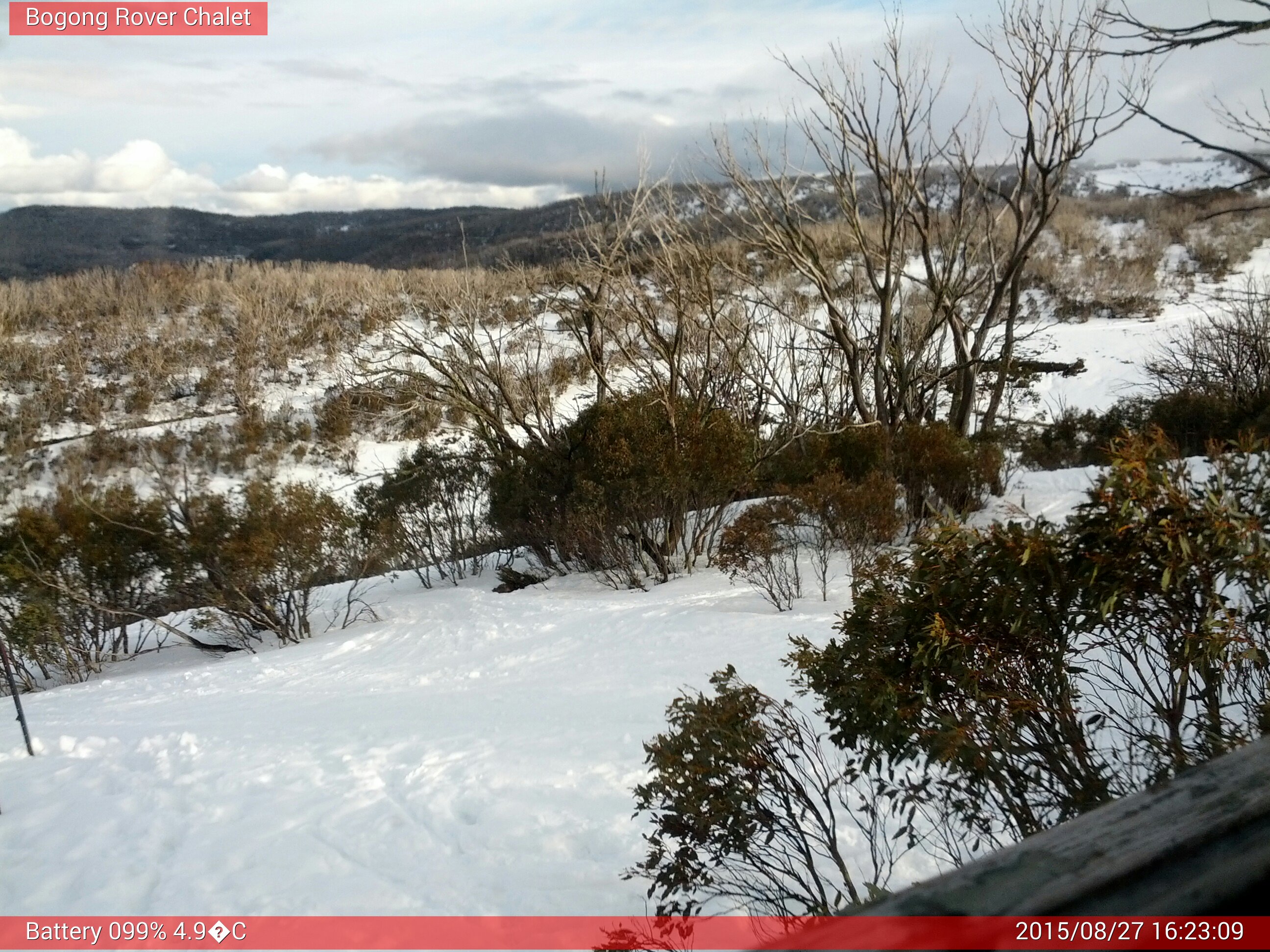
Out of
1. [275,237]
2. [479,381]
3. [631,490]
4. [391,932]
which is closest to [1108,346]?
[479,381]

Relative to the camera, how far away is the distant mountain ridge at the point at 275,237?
30.0m

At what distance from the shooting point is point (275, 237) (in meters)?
52.2

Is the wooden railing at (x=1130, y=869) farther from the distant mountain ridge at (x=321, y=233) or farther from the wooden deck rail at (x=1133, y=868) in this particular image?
the distant mountain ridge at (x=321, y=233)

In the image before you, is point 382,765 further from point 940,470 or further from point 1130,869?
point 940,470

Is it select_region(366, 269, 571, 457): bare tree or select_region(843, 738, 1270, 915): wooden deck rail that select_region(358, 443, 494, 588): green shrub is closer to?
select_region(366, 269, 571, 457): bare tree

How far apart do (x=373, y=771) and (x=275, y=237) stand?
5488cm

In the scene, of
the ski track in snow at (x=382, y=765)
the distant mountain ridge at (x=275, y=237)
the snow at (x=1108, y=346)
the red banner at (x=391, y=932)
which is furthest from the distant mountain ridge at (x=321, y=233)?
the red banner at (x=391, y=932)

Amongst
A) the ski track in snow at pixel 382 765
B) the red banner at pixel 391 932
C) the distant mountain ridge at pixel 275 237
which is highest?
the distant mountain ridge at pixel 275 237

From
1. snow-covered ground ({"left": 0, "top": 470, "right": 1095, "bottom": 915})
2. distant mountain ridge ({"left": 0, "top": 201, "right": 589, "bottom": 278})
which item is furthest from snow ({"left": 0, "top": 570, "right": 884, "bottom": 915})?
distant mountain ridge ({"left": 0, "top": 201, "right": 589, "bottom": 278})

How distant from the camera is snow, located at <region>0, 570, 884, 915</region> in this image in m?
3.52

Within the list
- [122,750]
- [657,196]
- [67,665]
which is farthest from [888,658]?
[657,196]

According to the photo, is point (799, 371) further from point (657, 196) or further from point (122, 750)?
point (122, 750)

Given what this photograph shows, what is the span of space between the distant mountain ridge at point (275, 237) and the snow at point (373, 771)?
307 inches

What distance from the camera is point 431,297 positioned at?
549 inches
